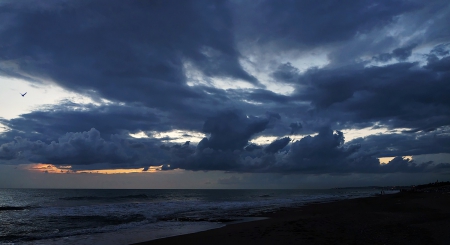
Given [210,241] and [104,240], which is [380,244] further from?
[104,240]

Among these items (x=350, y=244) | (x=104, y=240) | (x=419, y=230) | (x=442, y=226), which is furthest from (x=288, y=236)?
(x=104, y=240)

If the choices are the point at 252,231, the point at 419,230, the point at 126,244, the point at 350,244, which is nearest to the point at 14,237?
the point at 126,244

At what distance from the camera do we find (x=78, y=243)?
18312 millimetres

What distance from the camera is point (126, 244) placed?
57.1ft

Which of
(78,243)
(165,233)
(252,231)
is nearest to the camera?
(78,243)

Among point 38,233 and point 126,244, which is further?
point 38,233

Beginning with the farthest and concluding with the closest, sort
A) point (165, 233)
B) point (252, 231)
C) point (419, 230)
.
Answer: point (165, 233) < point (252, 231) < point (419, 230)

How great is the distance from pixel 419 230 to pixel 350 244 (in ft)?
19.3

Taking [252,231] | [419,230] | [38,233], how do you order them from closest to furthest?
[419,230] → [252,231] → [38,233]

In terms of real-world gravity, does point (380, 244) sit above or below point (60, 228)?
above

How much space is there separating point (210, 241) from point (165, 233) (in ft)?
18.3

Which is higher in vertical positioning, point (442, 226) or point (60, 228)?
point (442, 226)

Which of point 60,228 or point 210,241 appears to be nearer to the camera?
point 210,241

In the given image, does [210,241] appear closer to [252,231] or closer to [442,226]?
[252,231]
